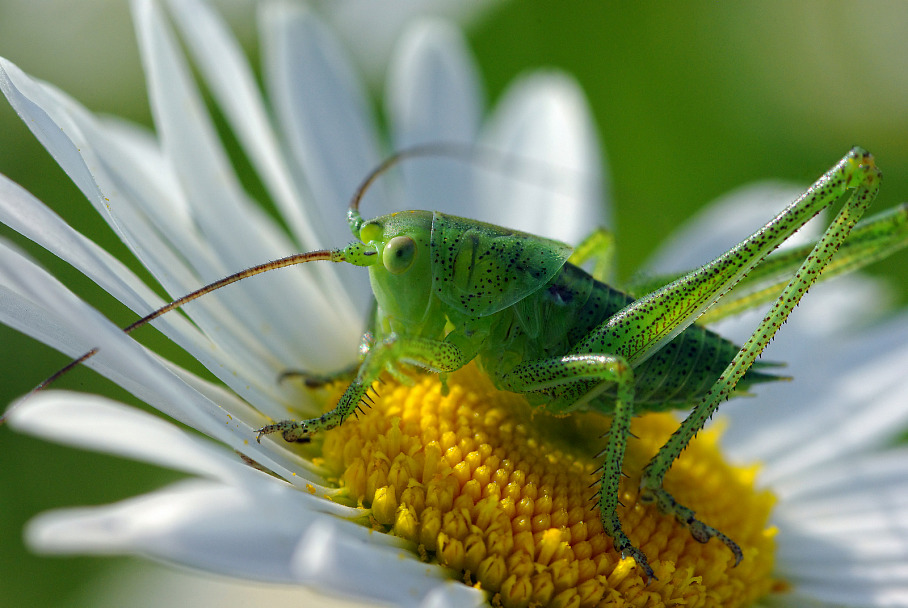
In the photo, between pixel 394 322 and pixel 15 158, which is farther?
pixel 15 158

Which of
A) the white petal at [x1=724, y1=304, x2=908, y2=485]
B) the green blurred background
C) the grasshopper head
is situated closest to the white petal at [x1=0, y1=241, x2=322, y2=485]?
the grasshopper head

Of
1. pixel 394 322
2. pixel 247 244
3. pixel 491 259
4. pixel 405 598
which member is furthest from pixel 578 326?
pixel 247 244

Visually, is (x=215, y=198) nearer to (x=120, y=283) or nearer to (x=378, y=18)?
(x=120, y=283)

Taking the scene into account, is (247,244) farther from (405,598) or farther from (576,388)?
(405,598)

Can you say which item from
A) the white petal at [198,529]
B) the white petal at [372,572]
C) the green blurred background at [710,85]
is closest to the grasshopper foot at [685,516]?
the white petal at [372,572]

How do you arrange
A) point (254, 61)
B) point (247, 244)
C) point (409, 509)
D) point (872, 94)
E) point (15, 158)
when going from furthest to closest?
A: point (872, 94) → point (254, 61) → point (15, 158) → point (247, 244) → point (409, 509)

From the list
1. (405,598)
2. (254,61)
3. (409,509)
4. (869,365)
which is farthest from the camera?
(254,61)

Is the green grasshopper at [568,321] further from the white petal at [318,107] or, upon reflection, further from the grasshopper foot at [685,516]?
the white petal at [318,107]
